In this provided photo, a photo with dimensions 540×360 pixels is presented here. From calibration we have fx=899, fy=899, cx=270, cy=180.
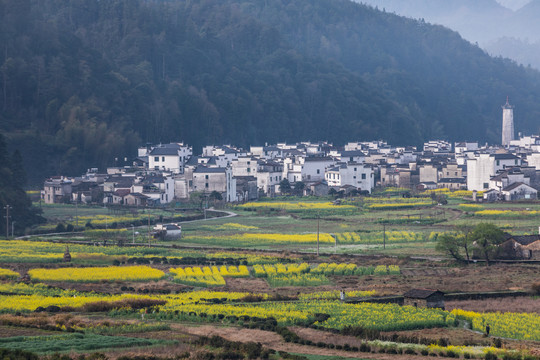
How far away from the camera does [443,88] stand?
19962cm

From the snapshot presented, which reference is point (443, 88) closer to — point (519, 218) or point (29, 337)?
point (519, 218)

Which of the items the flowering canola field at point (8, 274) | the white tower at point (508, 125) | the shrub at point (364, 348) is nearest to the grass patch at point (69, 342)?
the shrub at point (364, 348)

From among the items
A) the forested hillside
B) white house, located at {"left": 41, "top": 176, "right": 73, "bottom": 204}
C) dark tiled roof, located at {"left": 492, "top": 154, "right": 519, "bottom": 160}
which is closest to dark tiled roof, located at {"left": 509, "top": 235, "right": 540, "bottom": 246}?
dark tiled roof, located at {"left": 492, "top": 154, "right": 519, "bottom": 160}

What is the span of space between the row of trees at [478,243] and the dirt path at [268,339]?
19.0 meters

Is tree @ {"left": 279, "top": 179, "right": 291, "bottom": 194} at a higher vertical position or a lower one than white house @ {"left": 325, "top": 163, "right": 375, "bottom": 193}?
lower

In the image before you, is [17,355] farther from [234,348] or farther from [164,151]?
[164,151]

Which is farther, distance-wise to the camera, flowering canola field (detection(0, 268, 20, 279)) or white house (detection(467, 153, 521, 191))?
white house (detection(467, 153, 521, 191))

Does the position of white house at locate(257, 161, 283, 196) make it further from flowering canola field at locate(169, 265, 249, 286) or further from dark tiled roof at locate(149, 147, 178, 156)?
flowering canola field at locate(169, 265, 249, 286)

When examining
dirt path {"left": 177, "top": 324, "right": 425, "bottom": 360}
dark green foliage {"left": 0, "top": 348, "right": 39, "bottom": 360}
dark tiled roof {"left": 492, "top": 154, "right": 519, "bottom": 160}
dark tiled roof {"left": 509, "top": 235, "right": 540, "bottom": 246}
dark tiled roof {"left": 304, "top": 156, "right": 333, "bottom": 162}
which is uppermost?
dark tiled roof {"left": 304, "top": 156, "right": 333, "bottom": 162}

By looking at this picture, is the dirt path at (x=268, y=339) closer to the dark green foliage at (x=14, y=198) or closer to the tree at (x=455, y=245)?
the tree at (x=455, y=245)

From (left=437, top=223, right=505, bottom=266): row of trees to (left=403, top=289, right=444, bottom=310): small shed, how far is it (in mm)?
12239

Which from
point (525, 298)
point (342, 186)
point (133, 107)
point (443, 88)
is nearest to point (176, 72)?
point (133, 107)

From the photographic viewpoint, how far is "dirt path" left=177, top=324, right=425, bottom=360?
2370 cm

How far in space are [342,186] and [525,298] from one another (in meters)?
51.1
